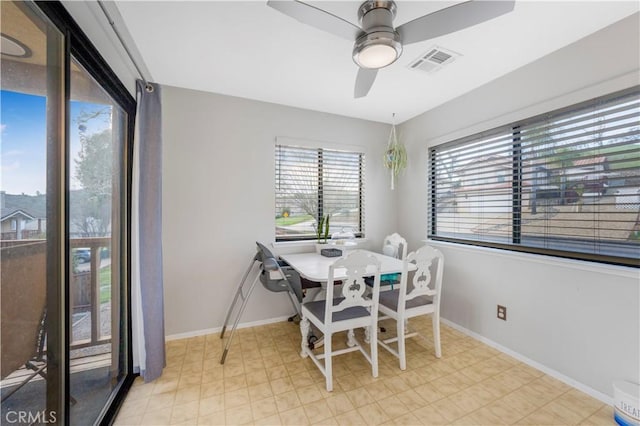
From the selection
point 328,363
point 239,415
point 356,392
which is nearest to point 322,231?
point 328,363

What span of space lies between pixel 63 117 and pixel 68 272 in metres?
0.66

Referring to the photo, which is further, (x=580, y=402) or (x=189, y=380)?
(x=189, y=380)

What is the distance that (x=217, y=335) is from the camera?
8.29 feet

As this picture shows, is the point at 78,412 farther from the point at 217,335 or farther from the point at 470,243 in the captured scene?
the point at 470,243

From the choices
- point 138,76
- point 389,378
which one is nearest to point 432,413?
point 389,378

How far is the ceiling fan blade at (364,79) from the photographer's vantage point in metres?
1.67

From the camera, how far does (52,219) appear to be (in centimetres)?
101

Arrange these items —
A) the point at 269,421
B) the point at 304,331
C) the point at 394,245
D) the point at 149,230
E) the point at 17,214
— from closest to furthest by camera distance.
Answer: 1. the point at 17,214
2. the point at 269,421
3. the point at 149,230
4. the point at 304,331
5. the point at 394,245

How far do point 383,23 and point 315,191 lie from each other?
6.12 feet

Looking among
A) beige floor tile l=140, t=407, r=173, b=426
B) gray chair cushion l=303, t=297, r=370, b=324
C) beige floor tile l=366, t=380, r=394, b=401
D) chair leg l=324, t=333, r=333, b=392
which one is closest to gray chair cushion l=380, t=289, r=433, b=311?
gray chair cushion l=303, t=297, r=370, b=324

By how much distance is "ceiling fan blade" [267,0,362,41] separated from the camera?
1.16m

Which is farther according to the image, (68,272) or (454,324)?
(454,324)

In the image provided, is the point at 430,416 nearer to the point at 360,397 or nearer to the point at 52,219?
the point at 360,397
